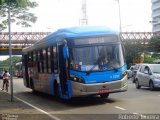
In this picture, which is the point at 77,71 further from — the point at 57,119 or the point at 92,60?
the point at 57,119

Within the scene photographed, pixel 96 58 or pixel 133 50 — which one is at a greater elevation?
pixel 133 50

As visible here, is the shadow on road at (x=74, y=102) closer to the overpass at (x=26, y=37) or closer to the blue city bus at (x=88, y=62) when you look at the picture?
the blue city bus at (x=88, y=62)

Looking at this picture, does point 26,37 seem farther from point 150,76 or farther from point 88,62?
point 88,62

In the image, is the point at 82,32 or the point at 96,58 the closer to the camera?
the point at 96,58

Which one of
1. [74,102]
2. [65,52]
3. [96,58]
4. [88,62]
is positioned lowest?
[74,102]

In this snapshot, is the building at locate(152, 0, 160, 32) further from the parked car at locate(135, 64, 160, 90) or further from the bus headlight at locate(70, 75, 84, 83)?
the bus headlight at locate(70, 75, 84, 83)

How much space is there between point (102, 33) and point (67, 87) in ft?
8.68

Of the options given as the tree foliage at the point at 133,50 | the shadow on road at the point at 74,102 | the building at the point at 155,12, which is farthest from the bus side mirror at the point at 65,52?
the building at the point at 155,12

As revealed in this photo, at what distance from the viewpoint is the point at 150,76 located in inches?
971

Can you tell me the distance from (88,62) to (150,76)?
870 cm

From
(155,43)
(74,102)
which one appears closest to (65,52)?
(74,102)

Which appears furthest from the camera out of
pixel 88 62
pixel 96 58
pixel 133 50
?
pixel 133 50

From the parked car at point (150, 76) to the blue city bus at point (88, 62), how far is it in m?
6.99

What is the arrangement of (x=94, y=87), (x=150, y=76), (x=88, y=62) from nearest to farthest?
(x=94, y=87) < (x=88, y=62) < (x=150, y=76)
